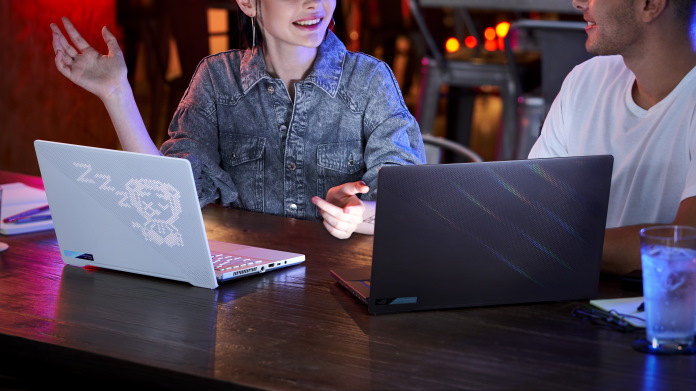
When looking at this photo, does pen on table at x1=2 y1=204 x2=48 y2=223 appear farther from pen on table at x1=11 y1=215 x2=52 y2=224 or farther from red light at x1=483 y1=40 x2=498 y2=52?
red light at x1=483 y1=40 x2=498 y2=52

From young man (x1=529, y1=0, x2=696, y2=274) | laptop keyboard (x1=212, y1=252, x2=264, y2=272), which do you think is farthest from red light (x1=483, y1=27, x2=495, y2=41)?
laptop keyboard (x1=212, y1=252, x2=264, y2=272)

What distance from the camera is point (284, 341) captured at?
3.94 ft

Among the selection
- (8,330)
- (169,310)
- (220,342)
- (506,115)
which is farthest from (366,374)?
(506,115)

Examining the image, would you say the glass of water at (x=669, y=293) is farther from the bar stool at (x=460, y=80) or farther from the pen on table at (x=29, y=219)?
the bar stool at (x=460, y=80)

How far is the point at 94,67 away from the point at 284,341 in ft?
3.18

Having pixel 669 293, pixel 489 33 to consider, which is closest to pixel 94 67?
pixel 669 293

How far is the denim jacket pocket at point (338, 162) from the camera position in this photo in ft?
6.94

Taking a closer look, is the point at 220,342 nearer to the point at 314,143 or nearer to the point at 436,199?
the point at 436,199

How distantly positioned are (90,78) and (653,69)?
1185mm

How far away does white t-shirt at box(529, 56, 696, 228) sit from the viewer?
1.80m

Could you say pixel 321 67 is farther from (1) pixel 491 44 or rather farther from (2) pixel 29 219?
(1) pixel 491 44

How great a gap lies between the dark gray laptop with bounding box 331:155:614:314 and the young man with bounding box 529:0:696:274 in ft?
1.65

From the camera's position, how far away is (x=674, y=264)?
1135 mm

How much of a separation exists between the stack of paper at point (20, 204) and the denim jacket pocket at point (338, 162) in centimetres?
63
